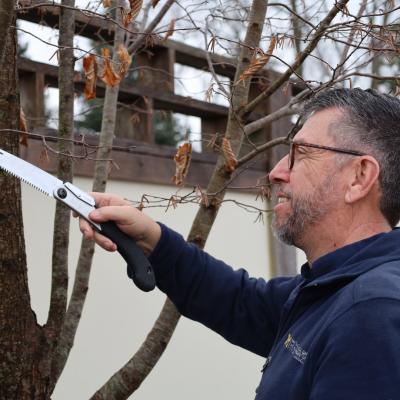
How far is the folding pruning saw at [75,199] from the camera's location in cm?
193

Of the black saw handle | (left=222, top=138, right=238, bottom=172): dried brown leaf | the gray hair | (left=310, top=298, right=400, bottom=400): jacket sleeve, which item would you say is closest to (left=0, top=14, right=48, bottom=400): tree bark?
the black saw handle

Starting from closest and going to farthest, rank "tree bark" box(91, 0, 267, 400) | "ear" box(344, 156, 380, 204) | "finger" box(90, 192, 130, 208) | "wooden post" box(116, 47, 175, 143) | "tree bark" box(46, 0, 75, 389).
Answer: "ear" box(344, 156, 380, 204)
"finger" box(90, 192, 130, 208)
"tree bark" box(46, 0, 75, 389)
"tree bark" box(91, 0, 267, 400)
"wooden post" box(116, 47, 175, 143)

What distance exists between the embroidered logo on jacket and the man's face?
32cm

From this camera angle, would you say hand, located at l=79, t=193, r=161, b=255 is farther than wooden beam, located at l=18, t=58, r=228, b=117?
No

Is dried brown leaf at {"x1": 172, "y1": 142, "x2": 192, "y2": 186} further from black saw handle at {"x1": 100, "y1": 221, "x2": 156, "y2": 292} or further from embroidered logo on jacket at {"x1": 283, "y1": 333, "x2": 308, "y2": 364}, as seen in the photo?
embroidered logo on jacket at {"x1": 283, "y1": 333, "x2": 308, "y2": 364}

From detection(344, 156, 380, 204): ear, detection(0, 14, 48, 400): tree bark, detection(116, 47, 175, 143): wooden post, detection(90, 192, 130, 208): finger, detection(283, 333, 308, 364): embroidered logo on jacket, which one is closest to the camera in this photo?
detection(283, 333, 308, 364): embroidered logo on jacket

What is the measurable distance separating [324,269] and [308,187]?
0.84 ft

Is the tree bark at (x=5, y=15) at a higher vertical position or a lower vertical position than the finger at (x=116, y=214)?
higher

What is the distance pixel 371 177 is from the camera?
1.87 m

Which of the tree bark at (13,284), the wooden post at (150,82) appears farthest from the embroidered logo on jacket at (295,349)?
the wooden post at (150,82)

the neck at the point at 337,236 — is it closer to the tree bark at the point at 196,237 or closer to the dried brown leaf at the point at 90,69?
the tree bark at the point at 196,237

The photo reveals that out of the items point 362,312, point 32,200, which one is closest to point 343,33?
point 362,312

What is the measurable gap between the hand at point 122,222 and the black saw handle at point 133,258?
0.02 m

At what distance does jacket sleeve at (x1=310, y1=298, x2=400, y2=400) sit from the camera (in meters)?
1.40
